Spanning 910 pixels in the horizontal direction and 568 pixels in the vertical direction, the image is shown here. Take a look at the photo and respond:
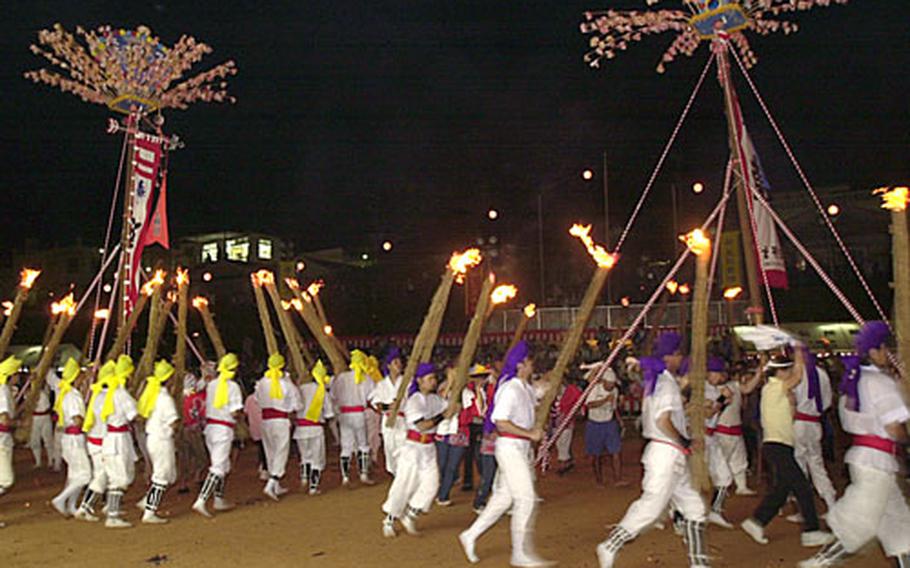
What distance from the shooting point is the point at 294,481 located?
1330 centimetres

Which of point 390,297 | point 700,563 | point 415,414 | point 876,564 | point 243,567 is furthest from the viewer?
point 390,297

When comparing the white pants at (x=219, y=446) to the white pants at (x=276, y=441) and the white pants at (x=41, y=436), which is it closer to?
the white pants at (x=276, y=441)

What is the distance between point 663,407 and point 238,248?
137ft

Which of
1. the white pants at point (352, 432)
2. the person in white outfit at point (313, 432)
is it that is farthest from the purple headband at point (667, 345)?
the white pants at point (352, 432)

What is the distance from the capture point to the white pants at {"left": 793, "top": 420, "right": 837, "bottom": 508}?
861 cm

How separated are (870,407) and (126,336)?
32.4ft

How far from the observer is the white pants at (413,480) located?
857 centimetres

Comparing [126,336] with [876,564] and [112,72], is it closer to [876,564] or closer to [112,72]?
[112,72]

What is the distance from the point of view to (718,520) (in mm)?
8766

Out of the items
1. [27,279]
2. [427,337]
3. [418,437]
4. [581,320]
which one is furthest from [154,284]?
[581,320]

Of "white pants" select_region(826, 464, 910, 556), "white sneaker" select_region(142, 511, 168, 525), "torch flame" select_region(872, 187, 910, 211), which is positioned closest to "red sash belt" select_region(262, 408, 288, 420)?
"white sneaker" select_region(142, 511, 168, 525)

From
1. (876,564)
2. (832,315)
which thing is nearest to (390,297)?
(832,315)

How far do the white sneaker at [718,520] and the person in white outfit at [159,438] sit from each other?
6185mm

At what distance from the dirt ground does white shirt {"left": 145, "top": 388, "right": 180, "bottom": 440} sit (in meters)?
1.08
